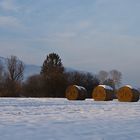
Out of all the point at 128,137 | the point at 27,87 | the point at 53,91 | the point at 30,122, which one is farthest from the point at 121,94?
the point at 27,87

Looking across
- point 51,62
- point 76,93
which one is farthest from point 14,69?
point 76,93

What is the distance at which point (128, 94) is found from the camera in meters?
24.8

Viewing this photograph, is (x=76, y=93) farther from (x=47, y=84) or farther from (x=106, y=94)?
(x=47, y=84)

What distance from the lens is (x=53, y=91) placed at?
1784 inches

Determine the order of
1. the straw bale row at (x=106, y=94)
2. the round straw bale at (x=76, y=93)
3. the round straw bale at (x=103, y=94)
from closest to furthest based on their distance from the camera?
1. the straw bale row at (x=106, y=94)
2. the round straw bale at (x=103, y=94)
3. the round straw bale at (x=76, y=93)

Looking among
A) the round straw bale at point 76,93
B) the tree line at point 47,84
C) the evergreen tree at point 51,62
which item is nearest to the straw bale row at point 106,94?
the round straw bale at point 76,93

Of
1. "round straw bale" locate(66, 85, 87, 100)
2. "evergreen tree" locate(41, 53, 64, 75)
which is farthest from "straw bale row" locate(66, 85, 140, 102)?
"evergreen tree" locate(41, 53, 64, 75)

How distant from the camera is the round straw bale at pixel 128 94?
2450 cm

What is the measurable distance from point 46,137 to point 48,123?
1.97 m

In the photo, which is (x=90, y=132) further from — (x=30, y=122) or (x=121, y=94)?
(x=121, y=94)

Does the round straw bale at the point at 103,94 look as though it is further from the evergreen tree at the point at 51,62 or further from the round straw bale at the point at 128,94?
the evergreen tree at the point at 51,62

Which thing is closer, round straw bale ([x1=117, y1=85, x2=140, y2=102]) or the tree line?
round straw bale ([x1=117, y1=85, x2=140, y2=102])

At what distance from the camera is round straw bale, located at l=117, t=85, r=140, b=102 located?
24.5 meters

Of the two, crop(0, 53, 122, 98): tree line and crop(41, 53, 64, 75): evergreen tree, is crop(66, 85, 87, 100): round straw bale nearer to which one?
crop(0, 53, 122, 98): tree line
